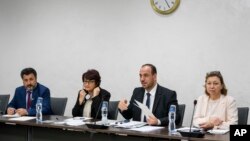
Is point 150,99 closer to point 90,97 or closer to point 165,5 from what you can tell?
point 90,97

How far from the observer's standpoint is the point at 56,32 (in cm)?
582

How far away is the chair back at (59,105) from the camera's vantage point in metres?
4.75

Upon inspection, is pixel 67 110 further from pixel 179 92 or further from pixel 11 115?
Answer: pixel 179 92

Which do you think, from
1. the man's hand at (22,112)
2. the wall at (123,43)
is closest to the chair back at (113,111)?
the wall at (123,43)

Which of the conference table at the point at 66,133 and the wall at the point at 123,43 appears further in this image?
the wall at the point at 123,43

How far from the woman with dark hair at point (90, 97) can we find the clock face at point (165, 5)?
122cm

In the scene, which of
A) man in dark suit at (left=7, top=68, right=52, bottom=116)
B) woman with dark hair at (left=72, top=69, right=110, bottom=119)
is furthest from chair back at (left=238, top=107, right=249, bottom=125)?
man in dark suit at (left=7, top=68, right=52, bottom=116)

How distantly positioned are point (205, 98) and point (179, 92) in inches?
36.2

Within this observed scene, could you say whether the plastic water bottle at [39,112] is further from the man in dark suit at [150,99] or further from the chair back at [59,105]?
the man in dark suit at [150,99]

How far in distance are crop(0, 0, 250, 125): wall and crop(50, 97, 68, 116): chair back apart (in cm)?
82

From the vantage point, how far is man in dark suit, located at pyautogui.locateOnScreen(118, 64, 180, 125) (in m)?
4.05

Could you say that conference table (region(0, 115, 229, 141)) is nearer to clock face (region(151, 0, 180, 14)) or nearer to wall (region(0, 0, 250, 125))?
wall (region(0, 0, 250, 125))

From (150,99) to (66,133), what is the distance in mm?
1001

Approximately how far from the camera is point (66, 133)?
3734 millimetres
